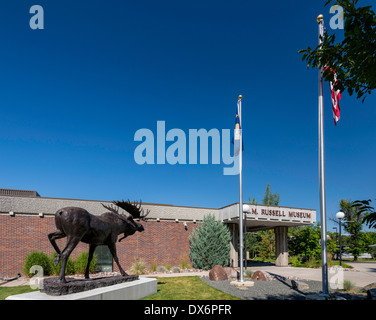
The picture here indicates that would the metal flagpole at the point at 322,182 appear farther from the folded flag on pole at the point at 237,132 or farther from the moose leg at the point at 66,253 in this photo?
the moose leg at the point at 66,253

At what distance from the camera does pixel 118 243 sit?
20.8 metres

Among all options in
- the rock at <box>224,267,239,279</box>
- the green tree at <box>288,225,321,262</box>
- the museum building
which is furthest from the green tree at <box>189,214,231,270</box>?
the green tree at <box>288,225,321,262</box>

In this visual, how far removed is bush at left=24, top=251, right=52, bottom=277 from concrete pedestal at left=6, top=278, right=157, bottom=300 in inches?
373

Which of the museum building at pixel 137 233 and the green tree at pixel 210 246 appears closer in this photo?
the museum building at pixel 137 233

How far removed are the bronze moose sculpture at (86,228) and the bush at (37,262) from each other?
29.9 ft

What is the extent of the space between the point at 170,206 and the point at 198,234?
3.30 metres

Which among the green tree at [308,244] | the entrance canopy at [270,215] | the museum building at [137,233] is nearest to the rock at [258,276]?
the museum building at [137,233]

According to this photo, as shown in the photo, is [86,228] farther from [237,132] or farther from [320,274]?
[320,274]

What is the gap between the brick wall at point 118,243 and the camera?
59.2 ft

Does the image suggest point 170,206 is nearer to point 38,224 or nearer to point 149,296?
point 38,224

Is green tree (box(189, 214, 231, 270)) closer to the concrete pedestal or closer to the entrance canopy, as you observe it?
the entrance canopy

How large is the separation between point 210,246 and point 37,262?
1214 cm

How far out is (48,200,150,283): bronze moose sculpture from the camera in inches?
325
